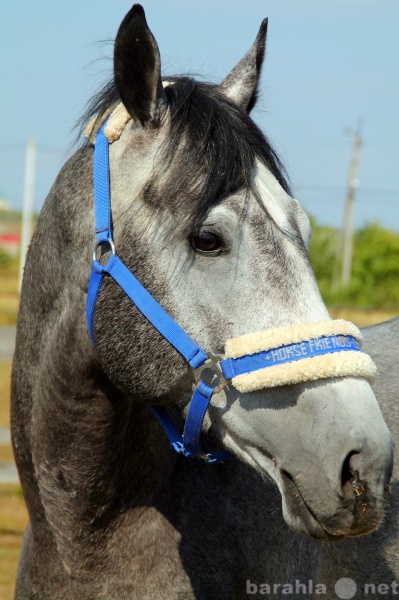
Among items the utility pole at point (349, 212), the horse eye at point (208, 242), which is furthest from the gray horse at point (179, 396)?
the utility pole at point (349, 212)

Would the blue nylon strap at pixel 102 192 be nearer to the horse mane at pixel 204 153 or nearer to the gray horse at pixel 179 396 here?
the gray horse at pixel 179 396

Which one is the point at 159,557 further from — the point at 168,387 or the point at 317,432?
the point at 317,432

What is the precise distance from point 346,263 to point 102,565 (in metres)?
36.0

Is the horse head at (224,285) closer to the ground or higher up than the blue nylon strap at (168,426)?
higher up

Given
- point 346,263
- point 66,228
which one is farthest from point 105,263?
point 346,263

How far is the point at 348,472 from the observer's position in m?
2.06

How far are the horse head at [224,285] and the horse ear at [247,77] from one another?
215 millimetres

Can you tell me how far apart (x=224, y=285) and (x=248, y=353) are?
23cm

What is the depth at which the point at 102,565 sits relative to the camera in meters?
2.66

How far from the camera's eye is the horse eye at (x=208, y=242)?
2.31 metres

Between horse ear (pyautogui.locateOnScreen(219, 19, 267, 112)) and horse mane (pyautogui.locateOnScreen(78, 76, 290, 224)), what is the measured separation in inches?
11.5

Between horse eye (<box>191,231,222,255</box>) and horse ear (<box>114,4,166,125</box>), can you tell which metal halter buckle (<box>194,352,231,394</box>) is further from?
horse ear (<box>114,4,166,125</box>)

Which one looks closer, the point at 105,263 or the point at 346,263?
the point at 105,263

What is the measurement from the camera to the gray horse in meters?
2.14
